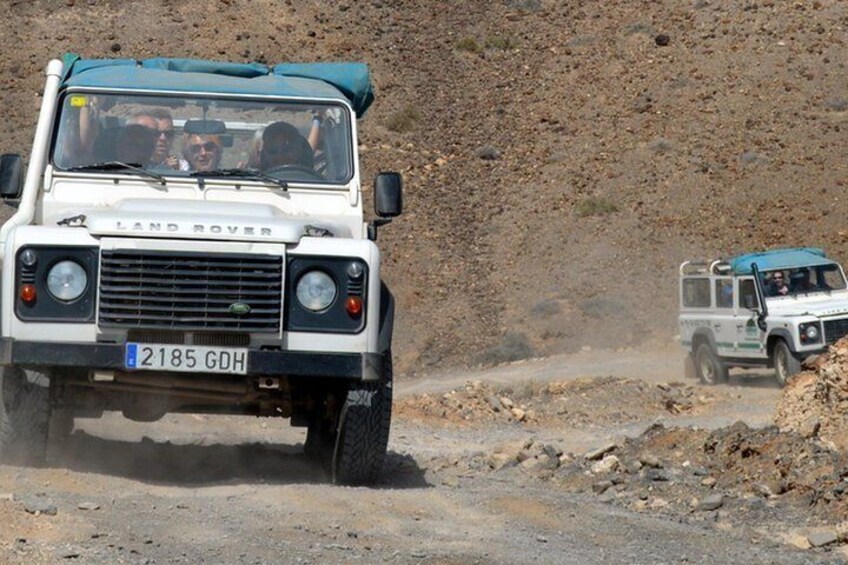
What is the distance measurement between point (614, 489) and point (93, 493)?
11.0 ft

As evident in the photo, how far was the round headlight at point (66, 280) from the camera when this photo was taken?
852cm

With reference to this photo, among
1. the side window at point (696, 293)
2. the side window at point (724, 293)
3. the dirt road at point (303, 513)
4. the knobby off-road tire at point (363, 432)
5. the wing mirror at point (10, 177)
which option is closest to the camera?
the dirt road at point (303, 513)

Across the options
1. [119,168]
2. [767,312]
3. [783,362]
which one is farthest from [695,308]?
[119,168]

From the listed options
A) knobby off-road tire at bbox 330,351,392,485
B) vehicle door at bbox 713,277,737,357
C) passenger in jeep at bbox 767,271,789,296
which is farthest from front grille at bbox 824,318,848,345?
knobby off-road tire at bbox 330,351,392,485

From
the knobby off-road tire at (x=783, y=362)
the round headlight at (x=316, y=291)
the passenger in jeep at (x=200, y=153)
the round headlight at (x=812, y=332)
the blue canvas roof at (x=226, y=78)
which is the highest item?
the blue canvas roof at (x=226, y=78)

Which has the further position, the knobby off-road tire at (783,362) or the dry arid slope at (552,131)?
the dry arid slope at (552,131)

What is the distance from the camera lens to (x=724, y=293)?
2325cm

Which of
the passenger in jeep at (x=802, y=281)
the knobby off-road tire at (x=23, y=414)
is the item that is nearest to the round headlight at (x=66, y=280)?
the knobby off-road tire at (x=23, y=414)

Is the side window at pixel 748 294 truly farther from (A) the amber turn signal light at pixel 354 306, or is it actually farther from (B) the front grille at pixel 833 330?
(A) the amber turn signal light at pixel 354 306

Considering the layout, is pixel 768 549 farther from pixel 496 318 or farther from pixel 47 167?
pixel 496 318

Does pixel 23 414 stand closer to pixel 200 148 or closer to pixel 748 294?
pixel 200 148

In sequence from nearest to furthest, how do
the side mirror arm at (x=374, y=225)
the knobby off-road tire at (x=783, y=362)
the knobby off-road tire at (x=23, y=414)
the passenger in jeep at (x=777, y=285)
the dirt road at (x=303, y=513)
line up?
1. the dirt road at (x=303, y=513)
2. the knobby off-road tire at (x=23, y=414)
3. the side mirror arm at (x=374, y=225)
4. the knobby off-road tire at (x=783, y=362)
5. the passenger in jeep at (x=777, y=285)

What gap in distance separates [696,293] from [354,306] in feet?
53.1

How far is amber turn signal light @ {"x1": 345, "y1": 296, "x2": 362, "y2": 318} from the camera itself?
8680mm
